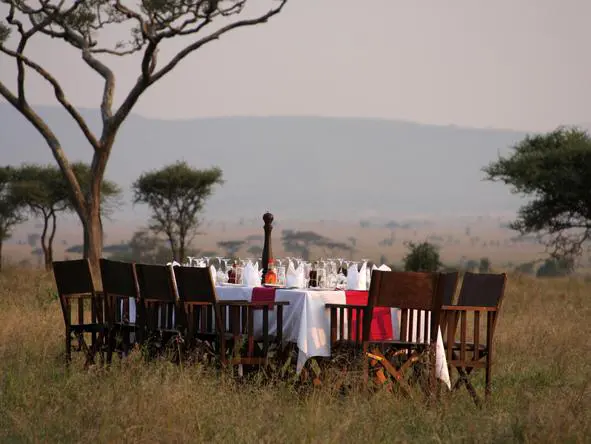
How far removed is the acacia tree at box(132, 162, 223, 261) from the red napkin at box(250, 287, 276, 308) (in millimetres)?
24504

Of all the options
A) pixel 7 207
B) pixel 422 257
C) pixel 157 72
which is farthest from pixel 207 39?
pixel 7 207

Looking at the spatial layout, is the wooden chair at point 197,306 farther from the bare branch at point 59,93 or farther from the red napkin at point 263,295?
the bare branch at point 59,93

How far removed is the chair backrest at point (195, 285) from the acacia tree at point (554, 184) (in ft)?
60.7

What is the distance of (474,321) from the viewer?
7.41m

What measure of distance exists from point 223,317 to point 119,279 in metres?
0.85

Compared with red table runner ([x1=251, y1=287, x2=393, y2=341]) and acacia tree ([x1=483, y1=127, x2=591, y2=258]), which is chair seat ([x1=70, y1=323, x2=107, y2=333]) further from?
acacia tree ([x1=483, y1=127, x2=591, y2=258])

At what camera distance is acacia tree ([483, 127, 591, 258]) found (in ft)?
83.1

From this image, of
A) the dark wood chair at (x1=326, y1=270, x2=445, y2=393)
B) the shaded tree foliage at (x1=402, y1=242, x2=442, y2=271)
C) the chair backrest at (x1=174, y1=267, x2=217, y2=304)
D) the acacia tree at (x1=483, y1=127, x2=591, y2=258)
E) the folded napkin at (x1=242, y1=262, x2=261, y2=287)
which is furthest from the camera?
the acacia tree at (x1=483, y1=127, x2=591, y2=258)

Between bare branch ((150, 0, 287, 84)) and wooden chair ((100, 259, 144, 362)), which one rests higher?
bare branch ((150, 0, 287, 84))

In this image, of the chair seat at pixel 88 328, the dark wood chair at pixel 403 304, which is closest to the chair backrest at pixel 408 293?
the dark wood chair at pixel 403 304

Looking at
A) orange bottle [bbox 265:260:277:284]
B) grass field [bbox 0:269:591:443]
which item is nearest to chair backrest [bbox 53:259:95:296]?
grass field [bbox 0:269:591:443]

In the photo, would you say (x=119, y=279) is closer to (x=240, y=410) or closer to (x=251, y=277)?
(x=251, y=277)

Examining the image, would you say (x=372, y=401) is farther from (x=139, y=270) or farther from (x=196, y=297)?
(x=139, y=270)

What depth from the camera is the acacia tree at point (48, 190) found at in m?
32.1
